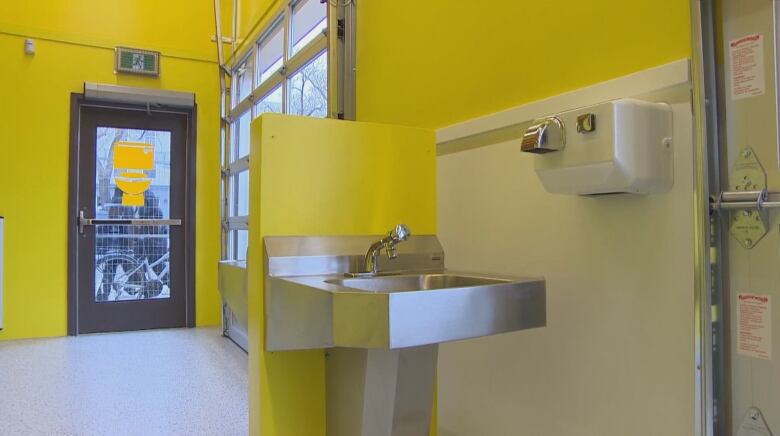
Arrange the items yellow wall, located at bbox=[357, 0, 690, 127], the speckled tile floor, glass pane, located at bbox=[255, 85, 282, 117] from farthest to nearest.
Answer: glass pane, located at bbox=[255, 85, 282, 117] → the speckled tile floor → yellow wall, located at bbox=[357, 0, 690, 127]

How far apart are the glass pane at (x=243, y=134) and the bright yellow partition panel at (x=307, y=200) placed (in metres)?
2.96

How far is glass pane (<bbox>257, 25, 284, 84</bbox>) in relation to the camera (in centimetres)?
403

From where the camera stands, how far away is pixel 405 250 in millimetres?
1780

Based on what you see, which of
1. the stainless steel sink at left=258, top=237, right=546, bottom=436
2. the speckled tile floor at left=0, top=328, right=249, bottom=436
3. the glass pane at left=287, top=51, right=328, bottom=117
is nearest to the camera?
the stainless steel sink at left=258, top=237, right=546, bottom=436

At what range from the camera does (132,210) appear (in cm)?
484

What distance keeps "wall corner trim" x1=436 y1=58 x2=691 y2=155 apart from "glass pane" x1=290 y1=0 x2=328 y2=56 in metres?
1.59

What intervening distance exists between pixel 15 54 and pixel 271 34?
2.13 metres

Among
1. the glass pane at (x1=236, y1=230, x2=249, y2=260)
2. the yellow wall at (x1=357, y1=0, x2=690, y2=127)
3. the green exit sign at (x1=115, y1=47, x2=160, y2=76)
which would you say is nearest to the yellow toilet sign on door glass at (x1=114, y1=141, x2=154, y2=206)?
the green exit sign at (x1=115, y1=47, x2=160, y2=76)

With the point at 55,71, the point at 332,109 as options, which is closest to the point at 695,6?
the point at 332,109

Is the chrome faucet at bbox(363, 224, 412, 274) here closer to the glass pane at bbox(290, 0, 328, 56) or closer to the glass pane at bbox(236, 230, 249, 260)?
the glass pane at bbox(290, 0, 328, 56)

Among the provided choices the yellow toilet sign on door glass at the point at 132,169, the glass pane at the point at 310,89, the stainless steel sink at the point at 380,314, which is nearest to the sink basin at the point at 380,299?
the stainless steel sink at the point at 380,314

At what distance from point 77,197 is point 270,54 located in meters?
2.06

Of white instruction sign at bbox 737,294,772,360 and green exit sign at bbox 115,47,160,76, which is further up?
green exit sign at bbox 115,47,160,76

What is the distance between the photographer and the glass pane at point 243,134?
457cm
